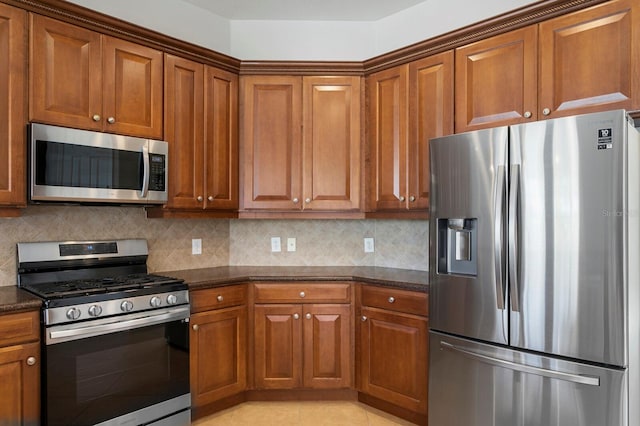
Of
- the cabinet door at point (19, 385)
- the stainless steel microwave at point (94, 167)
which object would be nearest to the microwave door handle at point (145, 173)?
the stainless steel microwave at point (94, 167)

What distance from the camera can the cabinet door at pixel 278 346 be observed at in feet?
9.93

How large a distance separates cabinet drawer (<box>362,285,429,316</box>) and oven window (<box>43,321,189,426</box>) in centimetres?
119

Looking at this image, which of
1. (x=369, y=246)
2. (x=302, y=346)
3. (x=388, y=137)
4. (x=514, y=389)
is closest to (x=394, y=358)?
(x=302, y=346)

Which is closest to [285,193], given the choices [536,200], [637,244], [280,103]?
[280,103]

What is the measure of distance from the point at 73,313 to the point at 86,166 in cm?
81

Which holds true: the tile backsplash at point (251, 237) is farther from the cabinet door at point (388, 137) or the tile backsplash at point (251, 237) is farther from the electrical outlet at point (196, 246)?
the cabinet door at point (388, 137)

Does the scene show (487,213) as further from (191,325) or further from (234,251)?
(234,251)

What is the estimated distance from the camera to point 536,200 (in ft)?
6.49

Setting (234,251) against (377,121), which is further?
(234,251)

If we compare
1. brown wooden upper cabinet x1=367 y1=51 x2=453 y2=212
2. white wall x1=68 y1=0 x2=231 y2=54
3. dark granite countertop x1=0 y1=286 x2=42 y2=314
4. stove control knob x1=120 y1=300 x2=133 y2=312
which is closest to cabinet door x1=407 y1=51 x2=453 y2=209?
brown wooden upper cabinet x1=367 y1=51 x2=453 y2=212

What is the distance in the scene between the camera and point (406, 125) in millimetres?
3000

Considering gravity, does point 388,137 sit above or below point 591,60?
below

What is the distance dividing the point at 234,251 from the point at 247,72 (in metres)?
1.41

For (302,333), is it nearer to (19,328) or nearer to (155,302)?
(155,302)
